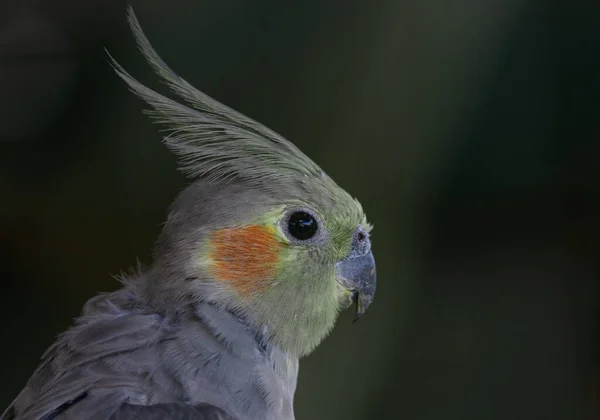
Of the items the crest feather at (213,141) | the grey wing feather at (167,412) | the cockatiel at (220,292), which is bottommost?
the grey wing feather at (167,412)

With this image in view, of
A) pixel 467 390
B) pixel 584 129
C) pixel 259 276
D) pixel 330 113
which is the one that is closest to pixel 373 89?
pixel 330 113

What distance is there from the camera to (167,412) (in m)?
1.50

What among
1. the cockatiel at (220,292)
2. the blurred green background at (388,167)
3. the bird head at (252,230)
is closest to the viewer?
the cockatiel at (220,292)

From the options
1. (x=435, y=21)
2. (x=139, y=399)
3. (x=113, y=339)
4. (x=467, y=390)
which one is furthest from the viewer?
(x=467, y=390)

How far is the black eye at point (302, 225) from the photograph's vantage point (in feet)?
6.27

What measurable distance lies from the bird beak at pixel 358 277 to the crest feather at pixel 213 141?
32 centimetres

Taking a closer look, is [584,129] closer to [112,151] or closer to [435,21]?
[435,21]

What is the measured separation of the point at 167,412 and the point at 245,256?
20.3 inches

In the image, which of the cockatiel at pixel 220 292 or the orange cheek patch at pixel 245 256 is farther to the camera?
the orange cheek patch at pixel 245 256

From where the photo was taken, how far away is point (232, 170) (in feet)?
6.31

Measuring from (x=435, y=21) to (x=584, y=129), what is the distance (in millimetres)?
1051

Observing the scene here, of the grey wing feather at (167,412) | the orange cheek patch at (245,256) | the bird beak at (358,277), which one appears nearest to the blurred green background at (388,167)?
the bird beak at (358,277)

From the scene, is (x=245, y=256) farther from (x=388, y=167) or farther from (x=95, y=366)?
(x=388, y=167)

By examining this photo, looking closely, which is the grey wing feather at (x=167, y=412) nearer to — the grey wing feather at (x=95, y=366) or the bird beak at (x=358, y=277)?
the grey wing feather at (x=95, y=366)
